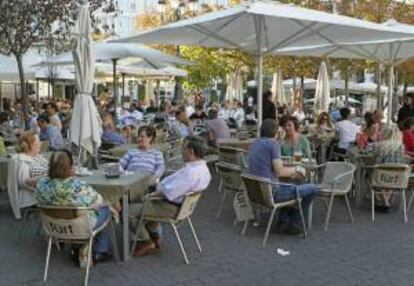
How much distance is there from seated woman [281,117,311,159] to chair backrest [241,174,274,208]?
202 cm

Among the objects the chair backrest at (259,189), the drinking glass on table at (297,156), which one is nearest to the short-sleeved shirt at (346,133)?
the drinking glass on table at (297,156)

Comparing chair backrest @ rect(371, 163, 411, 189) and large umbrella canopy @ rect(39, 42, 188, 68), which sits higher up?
large umbrella canopy @ rect(39, 42, 188, 68)

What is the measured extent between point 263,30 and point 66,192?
6619mm

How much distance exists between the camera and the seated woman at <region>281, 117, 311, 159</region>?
9656 millimetres

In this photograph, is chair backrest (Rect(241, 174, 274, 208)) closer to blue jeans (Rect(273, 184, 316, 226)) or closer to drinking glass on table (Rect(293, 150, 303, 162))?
blue jeans (Rect(273, 184, 316, 226))

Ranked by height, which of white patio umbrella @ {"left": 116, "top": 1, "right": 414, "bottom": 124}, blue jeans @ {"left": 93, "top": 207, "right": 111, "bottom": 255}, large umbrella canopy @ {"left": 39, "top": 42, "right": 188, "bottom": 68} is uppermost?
white patio umbrella @ {"left": 116, "top": 1, "right": 414, "bottom": 124}

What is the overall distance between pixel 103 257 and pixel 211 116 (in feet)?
24.2

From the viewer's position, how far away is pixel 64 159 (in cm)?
628

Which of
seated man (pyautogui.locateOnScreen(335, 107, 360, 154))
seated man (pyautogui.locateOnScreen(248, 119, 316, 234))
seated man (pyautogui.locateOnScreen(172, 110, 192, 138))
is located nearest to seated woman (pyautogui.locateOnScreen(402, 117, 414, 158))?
seated man (pyautogui.locateOnScreen(335, 107, 360, 154))

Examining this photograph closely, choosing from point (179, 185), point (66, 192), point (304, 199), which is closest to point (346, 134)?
point (304, 199)

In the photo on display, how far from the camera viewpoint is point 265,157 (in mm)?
7926

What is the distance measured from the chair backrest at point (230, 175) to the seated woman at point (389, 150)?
87.4 inches

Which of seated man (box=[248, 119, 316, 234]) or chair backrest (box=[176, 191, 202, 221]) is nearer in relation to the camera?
chair backrest (box=[176, 191, 202, 221])

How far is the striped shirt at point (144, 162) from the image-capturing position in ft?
26.7
